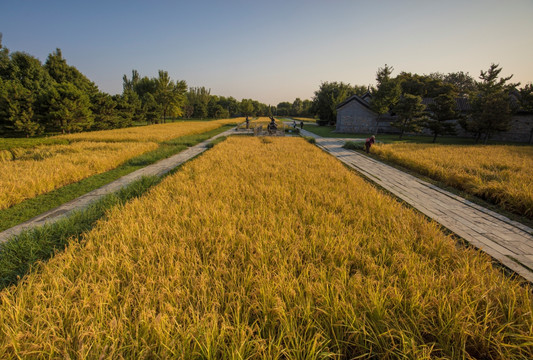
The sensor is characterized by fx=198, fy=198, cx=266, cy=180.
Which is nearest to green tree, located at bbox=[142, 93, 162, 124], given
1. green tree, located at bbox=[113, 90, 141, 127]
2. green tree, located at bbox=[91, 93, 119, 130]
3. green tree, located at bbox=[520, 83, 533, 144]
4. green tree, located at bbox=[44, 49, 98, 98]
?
green tree, located at bbox=[113, 90, 141, 127]

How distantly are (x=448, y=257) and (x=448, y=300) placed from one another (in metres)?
1.06

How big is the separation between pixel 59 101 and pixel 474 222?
32.6 m

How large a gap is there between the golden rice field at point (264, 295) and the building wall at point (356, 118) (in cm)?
2655

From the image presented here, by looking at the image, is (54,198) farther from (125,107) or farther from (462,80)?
(462,80)

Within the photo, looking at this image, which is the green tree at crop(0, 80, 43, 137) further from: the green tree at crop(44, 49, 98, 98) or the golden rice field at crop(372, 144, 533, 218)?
the golden rice field at crop(372, 144, 533, 218)

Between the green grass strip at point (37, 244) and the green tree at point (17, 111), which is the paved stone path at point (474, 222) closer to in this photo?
the green grass strip at point (37, 244)

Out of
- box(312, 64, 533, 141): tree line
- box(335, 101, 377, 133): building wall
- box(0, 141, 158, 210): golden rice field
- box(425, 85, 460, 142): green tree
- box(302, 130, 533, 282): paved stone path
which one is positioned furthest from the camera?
box(335, 101, 377, 133): building wall

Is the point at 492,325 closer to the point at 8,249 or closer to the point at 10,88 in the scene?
the point at 8,249

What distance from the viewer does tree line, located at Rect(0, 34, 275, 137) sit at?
19484 mm

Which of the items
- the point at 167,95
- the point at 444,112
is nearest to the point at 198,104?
the point at 167,95

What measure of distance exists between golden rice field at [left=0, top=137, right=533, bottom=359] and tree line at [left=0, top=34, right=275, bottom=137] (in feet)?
89.3

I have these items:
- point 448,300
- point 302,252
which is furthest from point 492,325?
point 302,252

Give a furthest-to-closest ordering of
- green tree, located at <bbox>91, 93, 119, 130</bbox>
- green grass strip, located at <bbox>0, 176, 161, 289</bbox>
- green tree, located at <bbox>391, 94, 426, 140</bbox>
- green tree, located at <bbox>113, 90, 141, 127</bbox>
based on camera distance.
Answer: green tree, located at <bbox>113, 90, 141, 127</bbox> → green tree, located at <bbox>91, 93, 119, 130</bbox> → green tree, located at <bbox>391, 94, 426, 140</bbox> → green grass strip, located at <bbox>0, 176, 161, 289</bbox>

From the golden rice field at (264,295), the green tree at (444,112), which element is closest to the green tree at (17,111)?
the golden rice field at (264,295)
